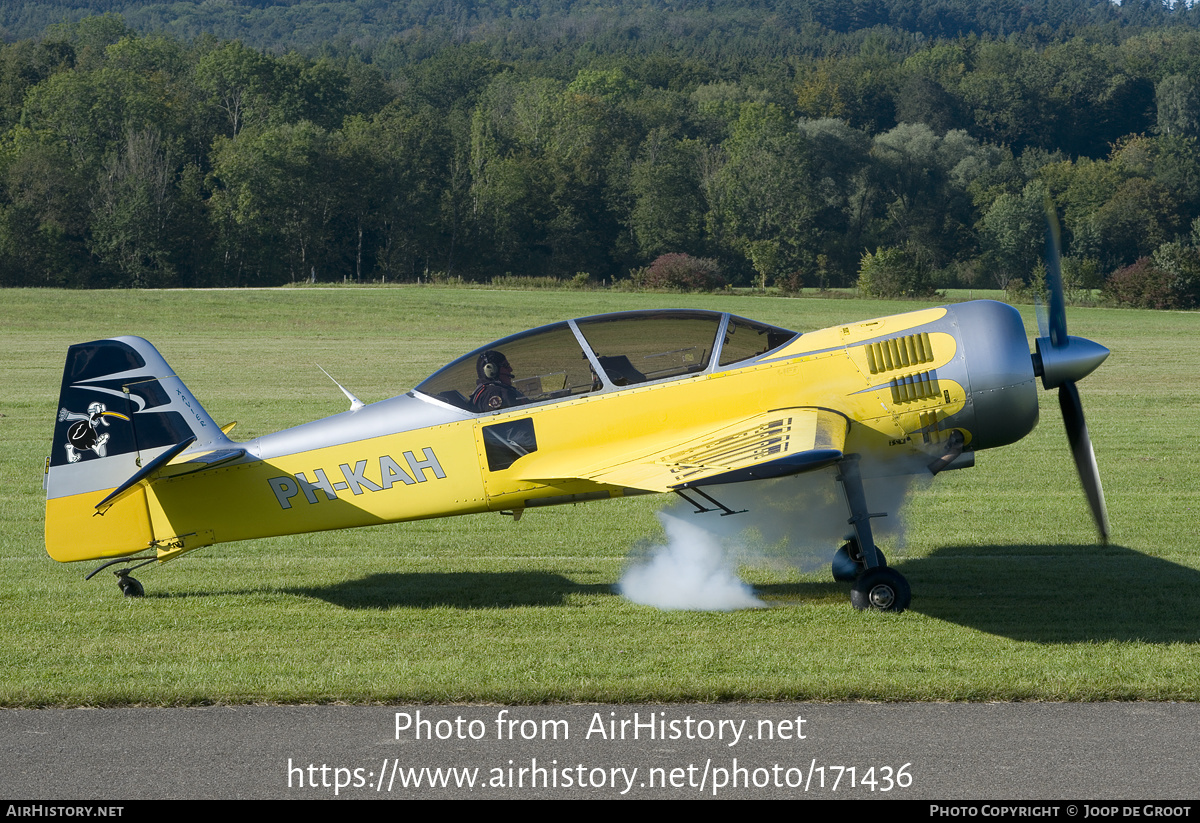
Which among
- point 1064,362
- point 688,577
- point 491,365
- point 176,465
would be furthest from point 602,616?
point 1064,362

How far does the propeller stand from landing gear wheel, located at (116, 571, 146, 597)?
7333 millimetres

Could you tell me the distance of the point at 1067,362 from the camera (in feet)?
29.6

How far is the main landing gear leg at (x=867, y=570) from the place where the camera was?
Answer: 29.1ft

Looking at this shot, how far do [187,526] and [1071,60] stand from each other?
6497 inches

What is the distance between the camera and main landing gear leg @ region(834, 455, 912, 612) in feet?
29.1

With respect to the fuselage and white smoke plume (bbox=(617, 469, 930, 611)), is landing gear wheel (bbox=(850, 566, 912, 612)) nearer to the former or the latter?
white smoke plume (bbox=(617, 469, 930, 611))

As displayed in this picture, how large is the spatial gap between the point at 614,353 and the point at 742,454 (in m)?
1.73

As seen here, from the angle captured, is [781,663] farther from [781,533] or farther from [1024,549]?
[1024,549]

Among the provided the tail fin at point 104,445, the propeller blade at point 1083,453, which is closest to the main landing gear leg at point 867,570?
the propeller blade at point 1083,453

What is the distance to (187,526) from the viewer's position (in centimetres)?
915

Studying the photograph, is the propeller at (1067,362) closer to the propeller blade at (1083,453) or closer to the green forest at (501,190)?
the propeller blade at (1083,453)

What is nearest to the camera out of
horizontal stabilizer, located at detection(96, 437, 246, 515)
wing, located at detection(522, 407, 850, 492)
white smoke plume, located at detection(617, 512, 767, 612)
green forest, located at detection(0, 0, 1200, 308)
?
wing, located at detection(522, 407, 850, 492)

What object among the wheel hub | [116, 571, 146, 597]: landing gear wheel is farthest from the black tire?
the wheel hub
